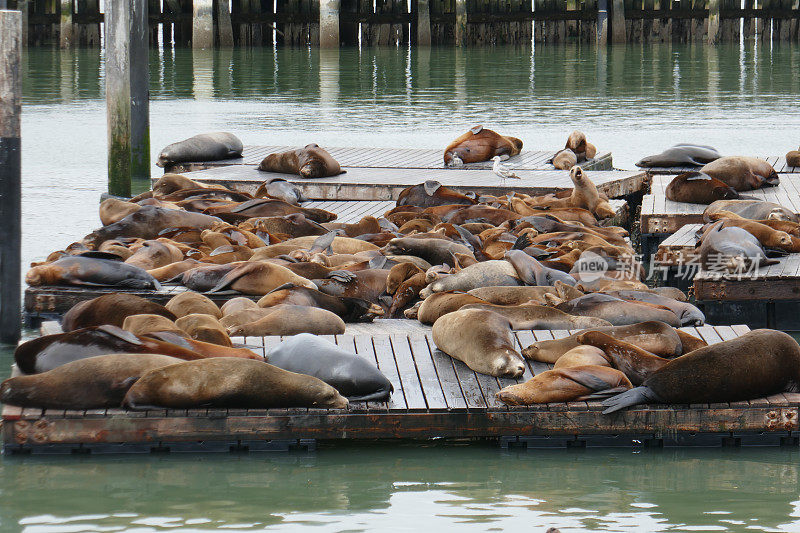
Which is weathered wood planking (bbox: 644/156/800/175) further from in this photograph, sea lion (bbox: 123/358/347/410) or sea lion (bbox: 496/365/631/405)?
sea lion (bbox: 123/358/347/410)

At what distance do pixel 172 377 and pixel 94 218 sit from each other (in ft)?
20.2

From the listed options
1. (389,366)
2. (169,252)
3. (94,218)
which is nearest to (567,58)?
(94,218)

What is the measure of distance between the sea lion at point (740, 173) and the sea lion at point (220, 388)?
18.6 ft

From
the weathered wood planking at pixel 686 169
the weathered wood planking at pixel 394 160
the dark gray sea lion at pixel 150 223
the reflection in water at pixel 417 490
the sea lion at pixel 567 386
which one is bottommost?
the reflection in water at pixel 417 490

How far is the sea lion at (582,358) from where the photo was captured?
5242 millimetres

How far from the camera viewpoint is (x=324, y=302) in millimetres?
6477

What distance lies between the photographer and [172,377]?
16.1 ft

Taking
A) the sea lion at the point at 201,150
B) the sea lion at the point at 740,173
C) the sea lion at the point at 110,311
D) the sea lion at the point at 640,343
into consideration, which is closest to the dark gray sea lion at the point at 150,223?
the sea lion at the point at 110,311

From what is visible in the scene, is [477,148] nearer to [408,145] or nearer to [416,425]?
[408,145]

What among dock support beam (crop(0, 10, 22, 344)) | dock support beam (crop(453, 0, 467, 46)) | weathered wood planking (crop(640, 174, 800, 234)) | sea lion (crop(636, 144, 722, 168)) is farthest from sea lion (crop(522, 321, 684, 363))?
dock support beam (crop(453, 0, 467, 46))

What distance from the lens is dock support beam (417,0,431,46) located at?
28.7m

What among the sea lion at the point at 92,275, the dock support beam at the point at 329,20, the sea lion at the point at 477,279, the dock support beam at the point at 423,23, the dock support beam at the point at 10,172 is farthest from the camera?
the dock support beam at the point at 423,23

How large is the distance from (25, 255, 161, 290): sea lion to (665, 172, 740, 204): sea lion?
14.0 feet

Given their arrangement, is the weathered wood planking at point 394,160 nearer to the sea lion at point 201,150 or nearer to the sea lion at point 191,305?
the sea lion at point 201,150
